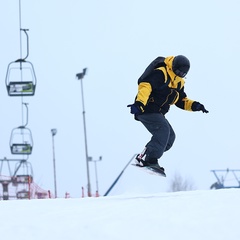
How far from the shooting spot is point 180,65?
24.6ft

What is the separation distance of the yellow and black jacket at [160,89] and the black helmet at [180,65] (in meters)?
0.06

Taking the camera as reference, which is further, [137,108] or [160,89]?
[160,89]

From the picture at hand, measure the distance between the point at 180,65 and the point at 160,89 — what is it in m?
0.37

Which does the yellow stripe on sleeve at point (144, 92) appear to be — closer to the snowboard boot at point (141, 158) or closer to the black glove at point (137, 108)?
the black glove at point (137, 108)

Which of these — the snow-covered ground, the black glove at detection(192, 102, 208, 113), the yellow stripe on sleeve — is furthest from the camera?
the black glove at detection(192, 102, 208, 113)

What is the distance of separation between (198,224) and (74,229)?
872mm

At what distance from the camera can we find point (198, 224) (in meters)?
4.74

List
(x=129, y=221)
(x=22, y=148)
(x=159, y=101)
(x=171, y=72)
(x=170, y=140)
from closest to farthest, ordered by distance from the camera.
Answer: (x=129, y=221) → (x=171, y=72) → (x=159, y=101) → (x=170, y=140) → (x=22, y=148)

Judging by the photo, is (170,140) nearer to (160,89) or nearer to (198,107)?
(198,107)

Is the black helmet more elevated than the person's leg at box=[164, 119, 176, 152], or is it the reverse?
the black helmet

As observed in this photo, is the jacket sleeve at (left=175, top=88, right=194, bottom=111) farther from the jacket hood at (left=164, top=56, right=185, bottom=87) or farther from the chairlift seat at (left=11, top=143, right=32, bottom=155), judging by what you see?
the chairlift seat at (left=11, top=143, right=32, bottom=155)

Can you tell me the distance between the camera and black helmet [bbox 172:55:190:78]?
750cm

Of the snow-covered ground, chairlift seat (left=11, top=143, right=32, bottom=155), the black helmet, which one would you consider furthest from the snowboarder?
chairlift seat (left=11, top=143, right=32, bottom=155)

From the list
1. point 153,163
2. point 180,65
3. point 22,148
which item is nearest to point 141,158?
point 153,163
